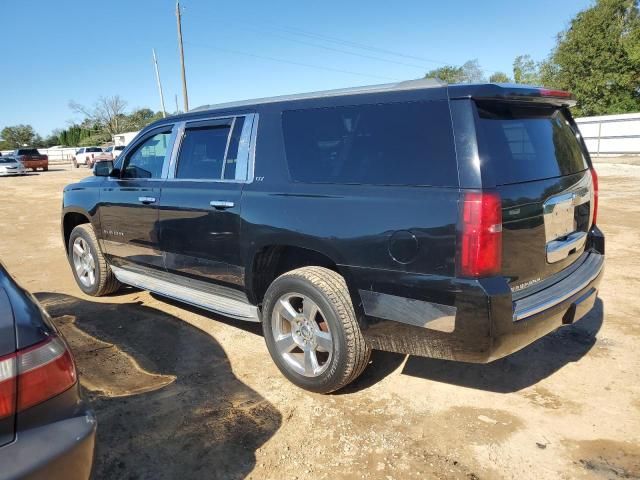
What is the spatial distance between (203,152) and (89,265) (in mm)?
2349

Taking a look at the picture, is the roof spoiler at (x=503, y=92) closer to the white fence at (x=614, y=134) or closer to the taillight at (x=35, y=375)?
the taillight at (x=35, y=375)

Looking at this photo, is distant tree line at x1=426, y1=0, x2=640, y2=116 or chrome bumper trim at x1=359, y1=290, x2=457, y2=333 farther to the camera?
distant tree line at x1=426, y1=0, x2=640, y2=116

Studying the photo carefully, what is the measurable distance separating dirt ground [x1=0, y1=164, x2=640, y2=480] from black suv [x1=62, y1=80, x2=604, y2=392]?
0.38m

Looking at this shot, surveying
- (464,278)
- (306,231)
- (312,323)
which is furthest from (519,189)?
(312,323)

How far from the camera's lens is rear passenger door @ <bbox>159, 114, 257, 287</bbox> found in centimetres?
360

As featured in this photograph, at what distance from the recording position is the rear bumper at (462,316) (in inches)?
97.4

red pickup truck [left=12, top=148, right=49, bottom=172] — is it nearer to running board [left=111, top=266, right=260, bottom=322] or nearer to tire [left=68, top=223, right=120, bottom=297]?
tire [left=68, top=223, right=120, bottom=297]

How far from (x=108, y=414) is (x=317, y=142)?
85.1 inches

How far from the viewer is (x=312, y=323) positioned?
10.6 ft

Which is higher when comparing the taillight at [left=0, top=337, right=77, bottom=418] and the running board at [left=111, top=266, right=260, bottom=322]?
the taillight at [left=0, top=337, right=77, bottom=418]

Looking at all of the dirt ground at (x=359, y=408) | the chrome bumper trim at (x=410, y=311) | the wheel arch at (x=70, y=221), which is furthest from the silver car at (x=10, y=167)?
the chrome bumper trim at (x=410, y=311)

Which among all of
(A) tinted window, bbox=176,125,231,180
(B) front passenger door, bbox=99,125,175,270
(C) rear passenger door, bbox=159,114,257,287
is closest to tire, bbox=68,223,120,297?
(B) front passenger door, bbox=99,125,175,270

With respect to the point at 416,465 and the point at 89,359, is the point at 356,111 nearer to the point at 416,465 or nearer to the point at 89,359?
the point at 416,465

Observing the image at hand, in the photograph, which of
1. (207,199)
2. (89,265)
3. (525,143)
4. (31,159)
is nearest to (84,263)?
(89,265)
